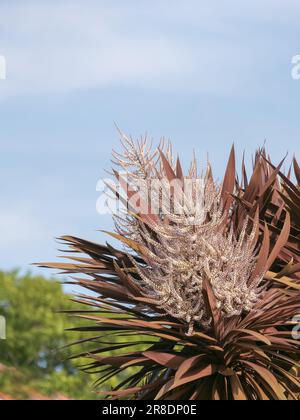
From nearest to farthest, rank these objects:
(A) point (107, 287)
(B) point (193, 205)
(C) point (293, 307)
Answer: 1. (B) point (193, 205)
2. (C) point (293, 307)
3. (A) point (107, 287)

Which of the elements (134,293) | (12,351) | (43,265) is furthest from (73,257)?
(12,351)

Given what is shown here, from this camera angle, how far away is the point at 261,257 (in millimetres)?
7914

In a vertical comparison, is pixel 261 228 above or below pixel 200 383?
above

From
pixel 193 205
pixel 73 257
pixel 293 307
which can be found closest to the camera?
pixel 193 205

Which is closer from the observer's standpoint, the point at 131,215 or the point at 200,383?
the point at 200,383

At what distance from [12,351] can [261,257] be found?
89.9 ft

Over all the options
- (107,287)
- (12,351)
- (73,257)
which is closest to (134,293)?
(107,287)

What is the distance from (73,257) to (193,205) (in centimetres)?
222

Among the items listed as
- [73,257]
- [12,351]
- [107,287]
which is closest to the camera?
[107,287]

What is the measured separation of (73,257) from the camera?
29.6 feet
